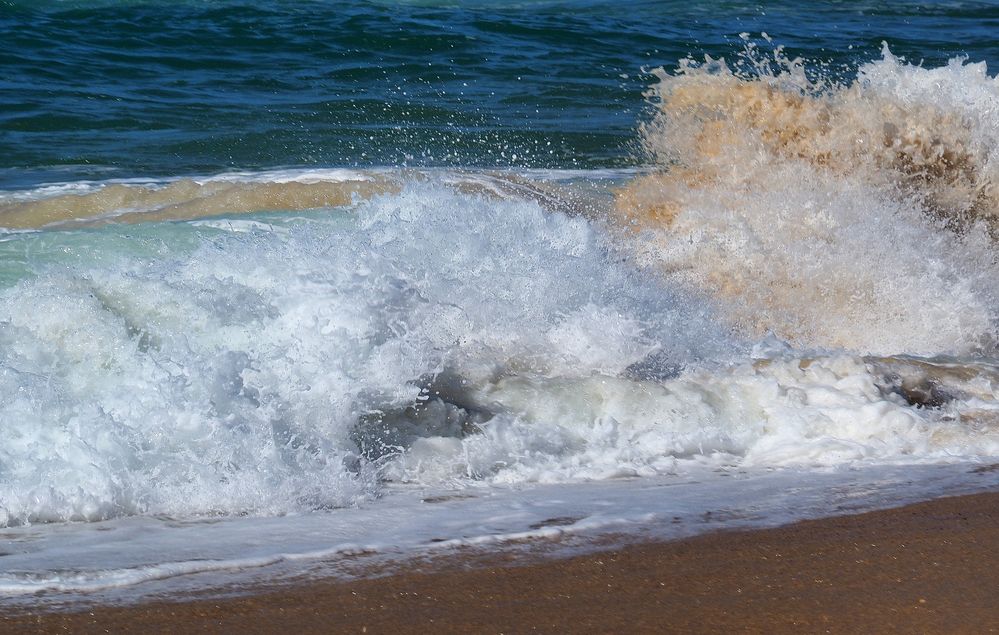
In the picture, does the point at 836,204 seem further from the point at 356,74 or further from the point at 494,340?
the point at 356,74

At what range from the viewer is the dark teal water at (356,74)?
9500 mm

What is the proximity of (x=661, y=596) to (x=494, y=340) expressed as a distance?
1.83 meters

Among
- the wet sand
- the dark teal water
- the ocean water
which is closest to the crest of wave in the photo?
the ocean water

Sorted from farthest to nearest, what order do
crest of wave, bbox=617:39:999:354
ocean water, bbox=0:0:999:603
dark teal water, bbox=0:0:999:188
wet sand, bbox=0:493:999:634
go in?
dark teal water, bbox=0:0:999:188
crest of wave, bbox=617:39:999:354
ocean water, bbox=0:0:999:603
wet sand, bbox=0:493:999:634

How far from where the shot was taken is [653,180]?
6.53 meters

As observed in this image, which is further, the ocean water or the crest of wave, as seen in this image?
the crest of wave

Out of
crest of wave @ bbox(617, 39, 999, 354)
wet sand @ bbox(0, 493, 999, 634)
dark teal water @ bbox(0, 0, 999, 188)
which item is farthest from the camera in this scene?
dark teal water @ bbox(0, 0, 999, 188)

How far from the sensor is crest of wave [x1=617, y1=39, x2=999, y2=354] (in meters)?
5.29

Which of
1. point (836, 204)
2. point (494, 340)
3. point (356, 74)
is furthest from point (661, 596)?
point (356, 74)

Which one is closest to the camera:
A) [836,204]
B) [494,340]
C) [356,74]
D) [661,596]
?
[661,596]

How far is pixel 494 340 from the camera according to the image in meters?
4.24

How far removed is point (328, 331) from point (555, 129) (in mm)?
7171

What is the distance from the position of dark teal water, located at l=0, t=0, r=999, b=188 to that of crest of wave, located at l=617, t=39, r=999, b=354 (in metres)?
2.84

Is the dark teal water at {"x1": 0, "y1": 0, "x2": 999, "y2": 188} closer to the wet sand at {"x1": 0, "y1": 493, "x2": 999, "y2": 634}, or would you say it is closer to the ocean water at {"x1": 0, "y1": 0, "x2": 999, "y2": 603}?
the ocean water at {"x1": 0, "y1": 0, "x2": 999, "y2": 603}
